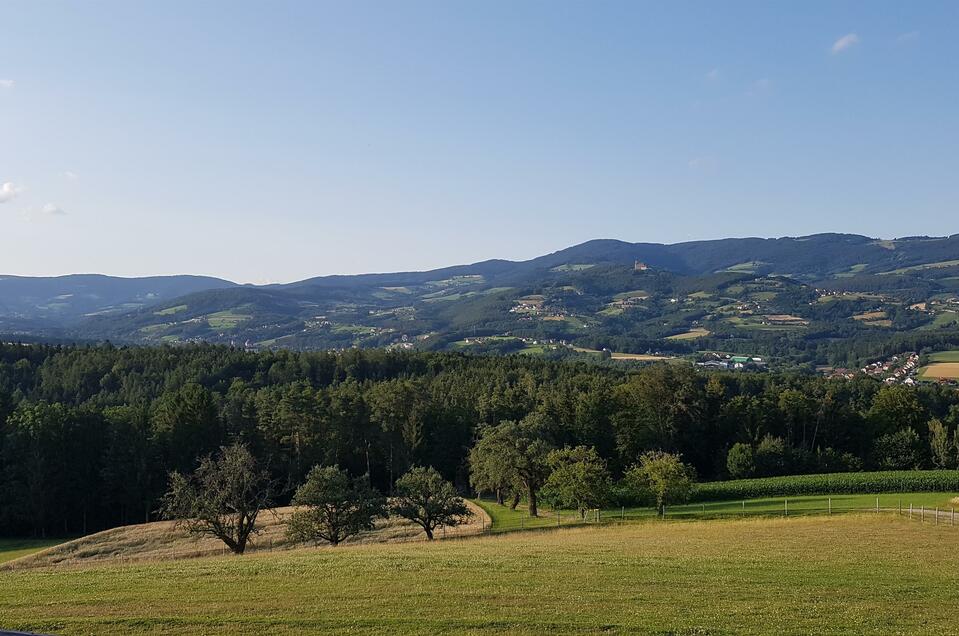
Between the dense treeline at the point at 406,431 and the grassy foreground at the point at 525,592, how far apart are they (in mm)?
39417

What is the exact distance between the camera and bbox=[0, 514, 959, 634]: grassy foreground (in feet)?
60.9

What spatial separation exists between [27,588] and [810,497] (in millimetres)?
69797

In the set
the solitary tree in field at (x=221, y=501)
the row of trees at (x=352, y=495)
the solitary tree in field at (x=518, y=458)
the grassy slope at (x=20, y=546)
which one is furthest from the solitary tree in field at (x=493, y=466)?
the grassy slope at (x=20, y=546)

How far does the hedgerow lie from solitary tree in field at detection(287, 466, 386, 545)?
125 feet

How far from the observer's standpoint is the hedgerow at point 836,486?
7294cm

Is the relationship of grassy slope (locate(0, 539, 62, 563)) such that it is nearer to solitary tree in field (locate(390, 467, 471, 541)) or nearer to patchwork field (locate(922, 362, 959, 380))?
solitary tree in field (locate(390, 467, 471, 541))

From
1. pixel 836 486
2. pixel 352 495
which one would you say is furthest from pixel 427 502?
pixel 836 486

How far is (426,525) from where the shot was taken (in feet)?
171

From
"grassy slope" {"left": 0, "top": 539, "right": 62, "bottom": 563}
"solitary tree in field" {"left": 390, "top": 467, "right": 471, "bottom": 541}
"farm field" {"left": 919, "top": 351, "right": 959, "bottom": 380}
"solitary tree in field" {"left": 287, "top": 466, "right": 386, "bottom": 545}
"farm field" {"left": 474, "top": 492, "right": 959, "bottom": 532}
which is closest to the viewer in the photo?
"solitary tree in field" {"left": 287, "top": 466, "right": 386, "bottom": 545}

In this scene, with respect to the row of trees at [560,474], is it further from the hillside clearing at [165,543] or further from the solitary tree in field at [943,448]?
the solitary tree in field at [943,448]

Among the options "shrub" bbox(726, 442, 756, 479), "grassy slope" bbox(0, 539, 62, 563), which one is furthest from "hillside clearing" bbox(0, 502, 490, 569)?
"shrub" bbox(726, 442, 756, 479)

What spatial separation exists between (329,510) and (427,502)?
7.31m

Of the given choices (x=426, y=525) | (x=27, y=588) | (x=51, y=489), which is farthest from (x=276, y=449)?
(x=27, y=588)

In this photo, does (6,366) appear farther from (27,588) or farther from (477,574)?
(477,574)
